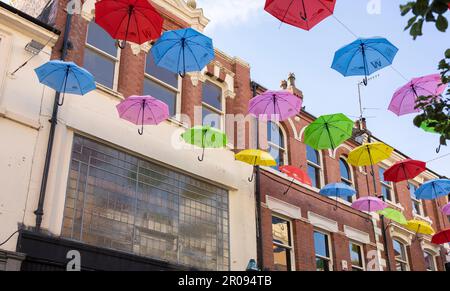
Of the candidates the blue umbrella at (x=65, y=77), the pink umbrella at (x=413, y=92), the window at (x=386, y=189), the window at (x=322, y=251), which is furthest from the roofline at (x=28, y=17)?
the window at (x=386, y=189)

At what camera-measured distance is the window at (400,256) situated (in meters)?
20.5

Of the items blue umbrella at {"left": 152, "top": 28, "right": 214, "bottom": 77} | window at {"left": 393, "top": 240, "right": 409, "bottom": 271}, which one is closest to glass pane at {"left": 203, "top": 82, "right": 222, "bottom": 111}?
blue umbrella at {"left": 152, "top": 28, "right": 214, "bottom": 77}

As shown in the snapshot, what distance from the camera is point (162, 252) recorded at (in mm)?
11977

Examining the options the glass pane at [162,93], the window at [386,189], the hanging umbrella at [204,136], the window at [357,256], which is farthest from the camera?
the window at [386,189]

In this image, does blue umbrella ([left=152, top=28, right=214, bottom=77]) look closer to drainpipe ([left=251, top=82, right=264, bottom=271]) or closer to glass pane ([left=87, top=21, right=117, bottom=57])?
glass pane ([left=87, top=21, right=117, bottom=57])

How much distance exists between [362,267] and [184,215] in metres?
8.48

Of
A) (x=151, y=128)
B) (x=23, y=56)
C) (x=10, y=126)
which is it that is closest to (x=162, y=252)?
(x=151, y=128)

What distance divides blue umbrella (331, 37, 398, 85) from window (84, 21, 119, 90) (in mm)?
5598

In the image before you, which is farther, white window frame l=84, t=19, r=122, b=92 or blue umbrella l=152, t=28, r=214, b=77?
white window frame l=84, t=19, r=122, b=92

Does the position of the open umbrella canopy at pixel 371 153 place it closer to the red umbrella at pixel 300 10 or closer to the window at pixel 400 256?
the red umbrella at pixel 300 10

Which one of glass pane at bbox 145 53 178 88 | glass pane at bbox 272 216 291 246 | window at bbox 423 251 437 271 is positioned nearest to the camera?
glass pane at bbox 145 53 178 88

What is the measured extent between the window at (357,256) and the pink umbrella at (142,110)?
9833mm

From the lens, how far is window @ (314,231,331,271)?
16641mm

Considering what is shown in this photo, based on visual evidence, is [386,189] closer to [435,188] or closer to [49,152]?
[435,188]
